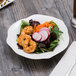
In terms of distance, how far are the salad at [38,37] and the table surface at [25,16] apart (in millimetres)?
84

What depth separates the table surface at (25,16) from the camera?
128cm

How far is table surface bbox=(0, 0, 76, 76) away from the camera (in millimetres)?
1278

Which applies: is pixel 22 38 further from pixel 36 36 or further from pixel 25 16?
pixel 25 16

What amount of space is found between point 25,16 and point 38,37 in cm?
45

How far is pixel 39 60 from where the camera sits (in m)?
1.33

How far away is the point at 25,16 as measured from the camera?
1.75 metres

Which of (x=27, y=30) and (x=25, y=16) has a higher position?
(x=27, y=30)

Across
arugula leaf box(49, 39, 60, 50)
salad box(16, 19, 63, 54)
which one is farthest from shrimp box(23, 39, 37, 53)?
arugula leaf box(49, 39, 60, 50)

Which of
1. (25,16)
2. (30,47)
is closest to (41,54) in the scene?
(30,47)

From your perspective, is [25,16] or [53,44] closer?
[53,44]

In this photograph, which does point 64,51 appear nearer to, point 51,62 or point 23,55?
point 51,62

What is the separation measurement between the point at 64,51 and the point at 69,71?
0.76 feet

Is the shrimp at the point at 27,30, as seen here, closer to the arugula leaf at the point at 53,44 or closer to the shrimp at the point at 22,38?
the shrimp at the point at 22,38

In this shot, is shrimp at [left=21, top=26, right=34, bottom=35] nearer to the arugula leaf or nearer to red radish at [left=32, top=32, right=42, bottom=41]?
red radish at [left=32, top=32, right=42, bottom=41]
